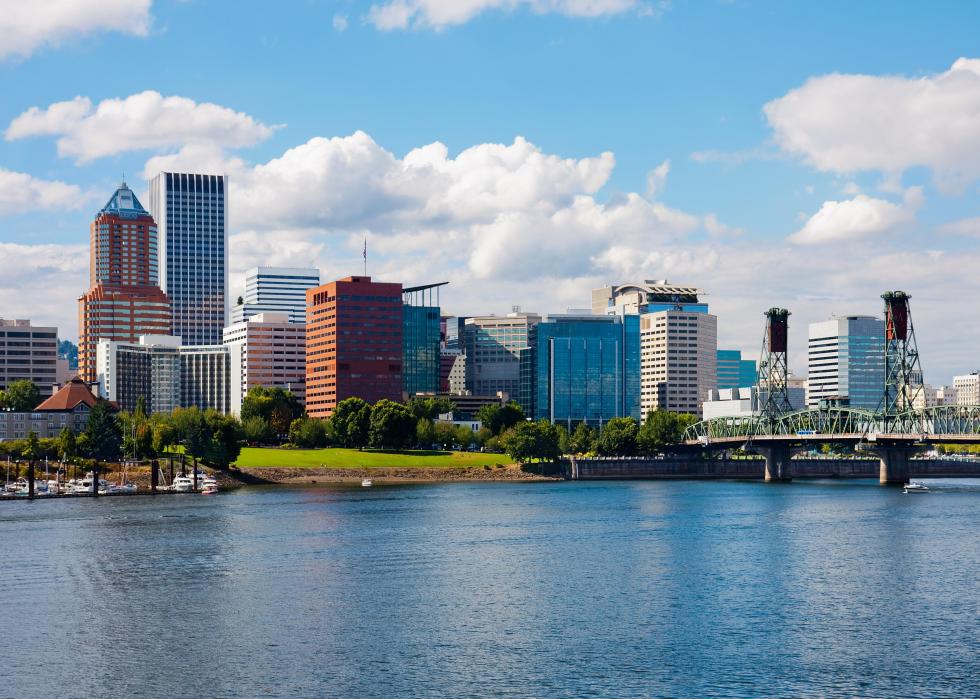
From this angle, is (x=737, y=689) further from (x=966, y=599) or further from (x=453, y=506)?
(x=453, y=506)

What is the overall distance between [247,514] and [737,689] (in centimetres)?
10844

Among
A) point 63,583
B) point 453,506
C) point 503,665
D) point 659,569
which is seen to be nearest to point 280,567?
point 63,583

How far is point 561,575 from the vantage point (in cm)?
10831

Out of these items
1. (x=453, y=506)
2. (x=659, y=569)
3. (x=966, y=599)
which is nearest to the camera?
(x=966, y=599)

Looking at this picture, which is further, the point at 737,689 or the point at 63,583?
the point at 63,583

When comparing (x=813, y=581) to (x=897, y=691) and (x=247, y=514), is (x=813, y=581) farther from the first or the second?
(x=247, y=514)

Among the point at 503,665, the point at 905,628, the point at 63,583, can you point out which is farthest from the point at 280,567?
the point at 905,628

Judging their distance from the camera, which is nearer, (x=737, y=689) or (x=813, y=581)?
(x=737, y=689)

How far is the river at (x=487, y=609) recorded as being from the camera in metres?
71.3

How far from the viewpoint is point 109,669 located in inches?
2913

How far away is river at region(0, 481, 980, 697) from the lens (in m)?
71.3

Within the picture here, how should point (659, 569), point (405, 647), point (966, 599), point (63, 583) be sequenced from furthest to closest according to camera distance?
1. point (659, 569)
2. point (63, 583)
3. point (966, 599)
4. point (405, 647)

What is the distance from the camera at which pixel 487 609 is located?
91.6 metres

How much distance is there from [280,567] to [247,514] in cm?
5663
